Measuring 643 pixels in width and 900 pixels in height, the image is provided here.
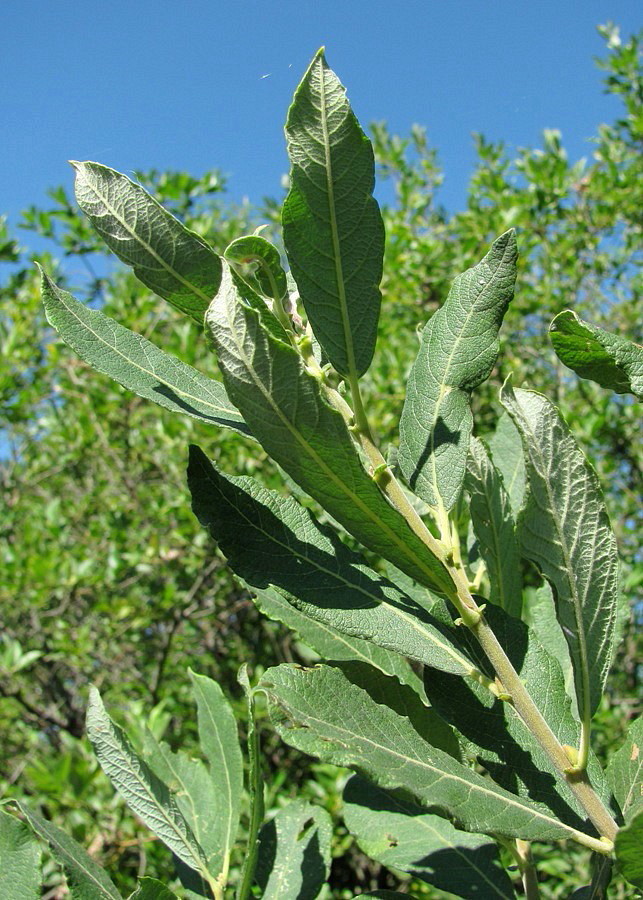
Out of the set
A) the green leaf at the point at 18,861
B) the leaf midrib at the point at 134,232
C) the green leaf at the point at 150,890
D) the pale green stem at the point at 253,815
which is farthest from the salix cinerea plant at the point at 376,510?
the green leaf at the point at 18,861

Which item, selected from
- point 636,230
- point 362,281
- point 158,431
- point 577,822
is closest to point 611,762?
point 577,822

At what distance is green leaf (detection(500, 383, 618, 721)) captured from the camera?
847mm

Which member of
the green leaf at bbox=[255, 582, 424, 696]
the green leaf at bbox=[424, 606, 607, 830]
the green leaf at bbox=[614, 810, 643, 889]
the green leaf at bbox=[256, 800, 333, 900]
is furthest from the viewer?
the green leaf at bbox=[256, 800, 333, 900]

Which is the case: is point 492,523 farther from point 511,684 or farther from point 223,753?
point 223,753

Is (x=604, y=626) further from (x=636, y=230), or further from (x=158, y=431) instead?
(x=636, y=230)

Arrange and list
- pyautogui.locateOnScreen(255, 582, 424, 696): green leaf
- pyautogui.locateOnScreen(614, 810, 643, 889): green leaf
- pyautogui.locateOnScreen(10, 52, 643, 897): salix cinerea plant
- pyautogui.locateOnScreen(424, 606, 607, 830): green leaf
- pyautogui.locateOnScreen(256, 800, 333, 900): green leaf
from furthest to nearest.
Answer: pyautogui.locateOnScreen(256, 800, 333, 900): green leaf < pyautogui.locateOnScreen(255, 582, 424, 696): green leaf < pyautogui.locateOnScreen(424, 606, 607, 830): green leaf < pyautogui.locateOnScreen(10, 52, 643, 897): salix cinerea plant < pyautogui.locateOnScreen(614, 810, 643, 889): green leaf

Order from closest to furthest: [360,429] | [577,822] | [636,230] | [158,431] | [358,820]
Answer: [577,822] < [360,429] < [358,820] < [158,431] < [636,230]

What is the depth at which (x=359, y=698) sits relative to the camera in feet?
2.97

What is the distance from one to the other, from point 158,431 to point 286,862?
3249mm

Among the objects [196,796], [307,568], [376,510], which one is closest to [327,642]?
[307,568]

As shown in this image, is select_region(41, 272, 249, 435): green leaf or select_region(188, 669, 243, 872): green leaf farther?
select_region(188, 669, 243, 872): green leaf

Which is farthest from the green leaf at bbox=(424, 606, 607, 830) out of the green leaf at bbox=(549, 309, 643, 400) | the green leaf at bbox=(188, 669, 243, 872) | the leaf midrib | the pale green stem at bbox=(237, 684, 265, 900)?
the leaf midrib

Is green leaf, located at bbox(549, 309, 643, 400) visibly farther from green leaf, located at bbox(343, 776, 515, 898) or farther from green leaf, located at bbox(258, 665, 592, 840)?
green leaf, located at bbox(343, 776, 515, 898)

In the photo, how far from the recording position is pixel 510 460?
1.30 meters
